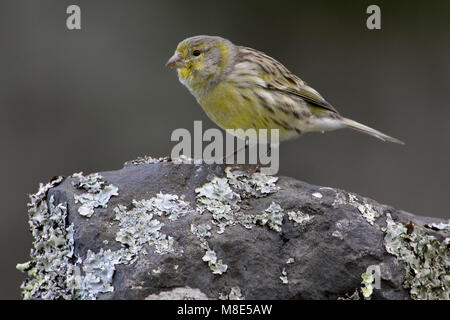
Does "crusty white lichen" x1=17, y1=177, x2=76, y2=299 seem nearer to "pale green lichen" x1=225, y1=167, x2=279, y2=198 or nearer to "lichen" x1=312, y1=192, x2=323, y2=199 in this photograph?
"pale green lichen" x1=225, y1=167, x2=279, y2=198

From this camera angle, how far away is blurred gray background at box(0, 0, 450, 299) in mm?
6988

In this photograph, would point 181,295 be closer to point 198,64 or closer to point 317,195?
point 317,195

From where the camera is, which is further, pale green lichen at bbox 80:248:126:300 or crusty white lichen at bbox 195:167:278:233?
crusty white lichen at bbox 195:167:278:233

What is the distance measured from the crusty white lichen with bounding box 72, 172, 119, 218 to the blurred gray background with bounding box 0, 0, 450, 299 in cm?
277

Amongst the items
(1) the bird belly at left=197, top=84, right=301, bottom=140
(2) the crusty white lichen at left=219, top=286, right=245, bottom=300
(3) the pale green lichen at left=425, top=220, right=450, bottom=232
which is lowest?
(2) the crusty white lichen at left=219, top=286, right=245, bottom=300

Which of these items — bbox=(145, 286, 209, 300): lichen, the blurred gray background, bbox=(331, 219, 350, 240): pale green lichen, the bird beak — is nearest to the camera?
bbox=(145, 286, 209, 300): lichen

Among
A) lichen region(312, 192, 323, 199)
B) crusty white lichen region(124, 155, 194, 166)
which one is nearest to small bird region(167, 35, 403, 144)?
crusty white lichen region(124, 155, 194, 166)

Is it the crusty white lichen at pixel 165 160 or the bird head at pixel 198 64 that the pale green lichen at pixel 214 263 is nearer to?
the crusty white lichen at pixel 165 160

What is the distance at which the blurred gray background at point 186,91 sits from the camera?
6.99 meters

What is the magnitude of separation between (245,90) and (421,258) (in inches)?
73.6

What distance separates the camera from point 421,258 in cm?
385

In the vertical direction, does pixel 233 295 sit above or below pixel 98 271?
below

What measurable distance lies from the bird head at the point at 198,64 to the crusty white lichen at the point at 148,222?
52.2 inches

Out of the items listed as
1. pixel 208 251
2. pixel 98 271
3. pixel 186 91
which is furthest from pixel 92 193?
pixel 186 91
